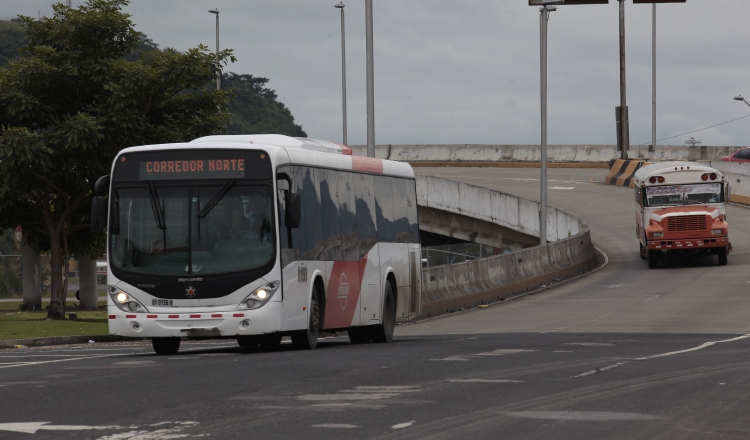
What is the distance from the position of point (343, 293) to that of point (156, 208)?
3.60 m

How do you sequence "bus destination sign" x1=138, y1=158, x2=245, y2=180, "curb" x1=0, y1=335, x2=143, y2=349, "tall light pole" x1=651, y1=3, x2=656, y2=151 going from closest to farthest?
"bus destination sign" x1=138, y1=158, x2=245, y2=180
"curb" x1=0, y1=335, x2=143, y2=349
"tall light pole" x1=651, y1=3, x2=656, y2=151

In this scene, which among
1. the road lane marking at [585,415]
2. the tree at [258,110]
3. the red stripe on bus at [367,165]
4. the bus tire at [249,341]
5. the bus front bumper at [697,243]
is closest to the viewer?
the road lane marking at [585,415]

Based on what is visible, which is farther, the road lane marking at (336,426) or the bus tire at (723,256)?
the bus tire at (723,256)

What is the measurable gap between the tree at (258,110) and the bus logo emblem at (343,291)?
317ft

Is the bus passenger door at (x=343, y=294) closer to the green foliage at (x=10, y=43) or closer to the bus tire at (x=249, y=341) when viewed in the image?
the bus tire at (x=249, y=341)

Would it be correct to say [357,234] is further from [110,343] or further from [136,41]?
[136,41]

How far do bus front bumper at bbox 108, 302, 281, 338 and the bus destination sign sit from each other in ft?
6.16

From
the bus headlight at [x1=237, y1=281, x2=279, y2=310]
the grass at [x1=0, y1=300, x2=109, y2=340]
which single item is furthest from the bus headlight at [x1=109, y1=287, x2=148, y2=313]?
the grass at [x1=0, y1=300, x2=109, y2=340]

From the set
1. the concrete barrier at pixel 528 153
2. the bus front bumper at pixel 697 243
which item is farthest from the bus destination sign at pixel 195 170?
the concrete barrier at pixel 528 153

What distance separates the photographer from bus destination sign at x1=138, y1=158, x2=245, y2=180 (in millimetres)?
16828

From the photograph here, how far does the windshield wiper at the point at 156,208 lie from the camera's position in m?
16.6

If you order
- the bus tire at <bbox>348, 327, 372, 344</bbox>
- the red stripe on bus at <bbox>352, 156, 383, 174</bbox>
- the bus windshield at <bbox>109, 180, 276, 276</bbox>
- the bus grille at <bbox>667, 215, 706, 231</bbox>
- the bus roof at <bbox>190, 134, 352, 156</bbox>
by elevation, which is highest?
the bus roof at <bbox>190, 134, 352, 156</bbox>

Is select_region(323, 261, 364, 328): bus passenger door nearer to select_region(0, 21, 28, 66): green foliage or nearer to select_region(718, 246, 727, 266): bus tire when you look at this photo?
select_region(718, 246, 727, 266): bus tire

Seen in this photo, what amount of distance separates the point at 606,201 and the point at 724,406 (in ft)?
147
